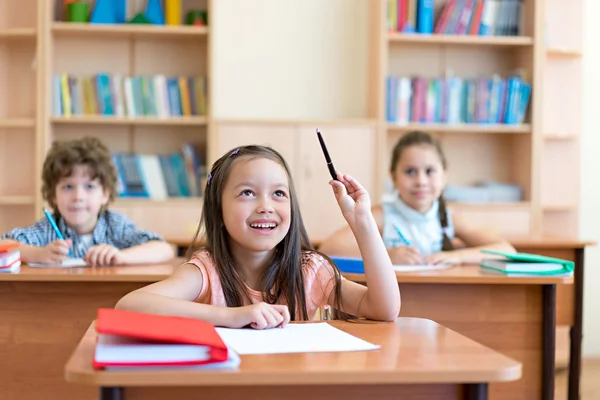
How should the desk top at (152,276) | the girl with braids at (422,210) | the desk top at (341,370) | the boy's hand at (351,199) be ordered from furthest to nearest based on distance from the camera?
1. the girl with braids at (422,210)
2. the desk top at (152,276)
3. the boy's hand at (351,199)
4. the desk top at (341,370)

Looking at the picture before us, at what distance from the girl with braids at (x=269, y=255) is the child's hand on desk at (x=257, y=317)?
0.16 meters

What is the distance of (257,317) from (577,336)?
205 centimetres

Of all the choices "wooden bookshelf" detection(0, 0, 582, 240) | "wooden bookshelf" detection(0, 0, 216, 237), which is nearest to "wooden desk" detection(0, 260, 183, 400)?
"wooden bookshelf" detection(0, 0, 582, 240)

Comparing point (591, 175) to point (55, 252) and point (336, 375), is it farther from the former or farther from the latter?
point (336, 375)

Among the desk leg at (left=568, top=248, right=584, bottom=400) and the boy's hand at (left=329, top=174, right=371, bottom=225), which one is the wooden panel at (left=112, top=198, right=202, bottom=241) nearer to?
the desk leg at (left=568, top=248, right=584, bottom=400)

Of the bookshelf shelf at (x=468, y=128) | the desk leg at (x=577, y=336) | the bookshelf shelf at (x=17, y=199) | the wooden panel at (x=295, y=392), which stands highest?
the bookshelf shelf at (x=468, y=128)

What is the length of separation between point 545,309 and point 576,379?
0.75 meters

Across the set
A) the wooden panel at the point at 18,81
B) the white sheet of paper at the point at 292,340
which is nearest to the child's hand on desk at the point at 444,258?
the white sheet of paper at the point at 292,340

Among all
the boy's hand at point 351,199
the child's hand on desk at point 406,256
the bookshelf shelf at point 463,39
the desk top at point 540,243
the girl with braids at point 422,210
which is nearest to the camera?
the boy's hand at point 351,199

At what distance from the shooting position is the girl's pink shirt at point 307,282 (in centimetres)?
172

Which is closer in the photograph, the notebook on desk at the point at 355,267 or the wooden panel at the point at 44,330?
the wooden panel at the point at 44,330

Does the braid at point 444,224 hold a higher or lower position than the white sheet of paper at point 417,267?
higher

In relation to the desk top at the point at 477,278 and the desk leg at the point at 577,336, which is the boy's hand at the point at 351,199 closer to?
the desk top at the point at 477,278

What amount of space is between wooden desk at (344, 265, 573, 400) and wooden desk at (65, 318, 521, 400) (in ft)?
3.59
